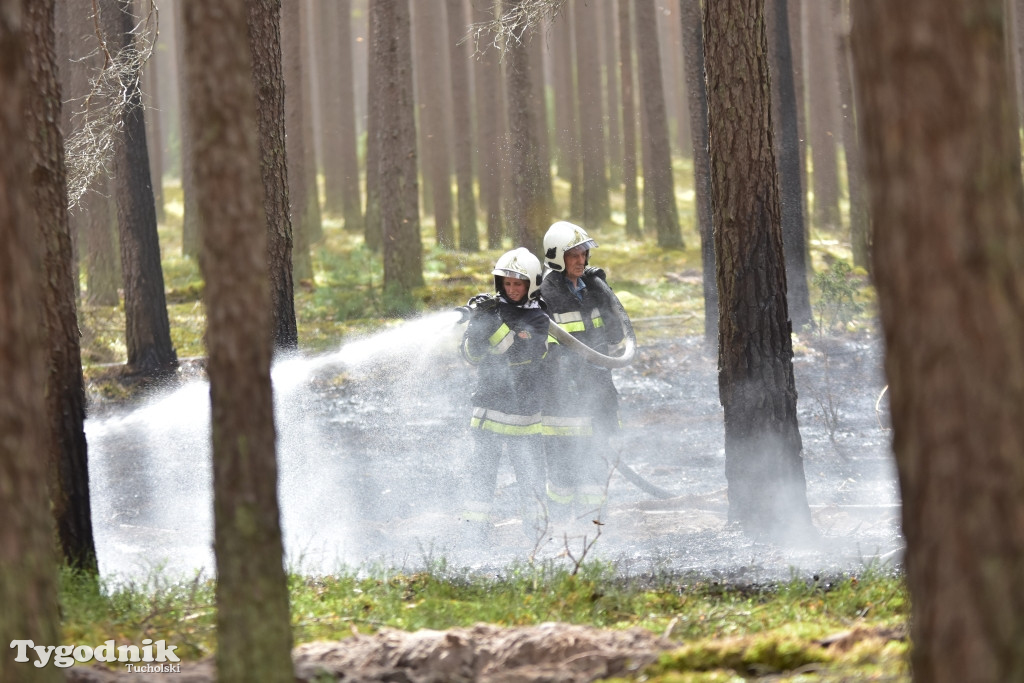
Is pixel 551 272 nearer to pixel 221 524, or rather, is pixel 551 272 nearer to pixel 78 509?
pixel 78 509

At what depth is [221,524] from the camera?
3.18 metres

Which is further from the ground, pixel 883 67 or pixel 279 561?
pixel 883 67

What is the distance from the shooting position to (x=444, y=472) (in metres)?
9.55

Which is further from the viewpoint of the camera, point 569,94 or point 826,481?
point 569,94

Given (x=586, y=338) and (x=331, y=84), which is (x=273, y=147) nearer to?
(x=586, y=338)

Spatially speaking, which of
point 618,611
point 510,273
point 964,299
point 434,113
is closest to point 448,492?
point 510,273

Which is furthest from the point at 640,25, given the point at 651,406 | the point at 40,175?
the point at 40,175

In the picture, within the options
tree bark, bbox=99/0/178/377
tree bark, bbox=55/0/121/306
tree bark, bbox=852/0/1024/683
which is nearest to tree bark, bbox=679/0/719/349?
tree bark, bbox=99/0/178/377

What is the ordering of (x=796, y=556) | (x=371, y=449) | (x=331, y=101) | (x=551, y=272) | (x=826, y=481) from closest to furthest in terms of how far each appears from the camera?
(x=796, y=556)
(x=551, y=272)
(x=826, y=481)
(x=371, y=449)
(x=331, y=101)

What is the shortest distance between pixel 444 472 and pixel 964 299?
749 cm

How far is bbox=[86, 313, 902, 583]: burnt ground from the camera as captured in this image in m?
6.71

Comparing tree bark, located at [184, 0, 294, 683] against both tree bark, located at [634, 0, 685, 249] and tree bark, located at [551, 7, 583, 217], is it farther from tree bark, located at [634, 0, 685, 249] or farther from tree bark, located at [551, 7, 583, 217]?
tree bark, located at [551, 7, 583, 217]

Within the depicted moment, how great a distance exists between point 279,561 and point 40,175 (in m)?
2.91

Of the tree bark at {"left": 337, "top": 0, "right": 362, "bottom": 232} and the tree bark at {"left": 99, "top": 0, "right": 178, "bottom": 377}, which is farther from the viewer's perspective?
the tree bark at {"left": 337, "top": 0, "right": 362, "bottom": 232}
